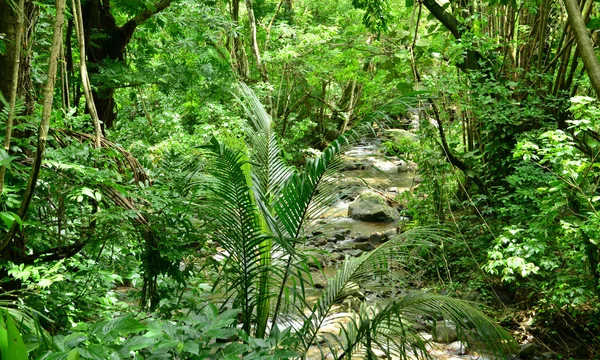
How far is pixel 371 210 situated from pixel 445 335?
4627 millimetres

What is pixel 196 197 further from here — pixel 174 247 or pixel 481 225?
pixel 481 225

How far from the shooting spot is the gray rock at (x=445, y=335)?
5005 millimetres

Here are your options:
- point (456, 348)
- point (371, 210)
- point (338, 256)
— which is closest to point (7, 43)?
point (456, 348)

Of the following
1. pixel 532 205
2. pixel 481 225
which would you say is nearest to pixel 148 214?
pixel 532 205

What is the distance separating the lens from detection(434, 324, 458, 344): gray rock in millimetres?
5005

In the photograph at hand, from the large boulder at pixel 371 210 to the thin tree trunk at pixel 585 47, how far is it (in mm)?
7738

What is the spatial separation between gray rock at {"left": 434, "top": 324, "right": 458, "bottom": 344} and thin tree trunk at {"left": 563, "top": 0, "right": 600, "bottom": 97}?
3.74 meters

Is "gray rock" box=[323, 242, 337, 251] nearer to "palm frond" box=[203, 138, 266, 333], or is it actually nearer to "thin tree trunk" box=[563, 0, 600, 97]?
"palm frond" box=[203, 138, 266, 333]

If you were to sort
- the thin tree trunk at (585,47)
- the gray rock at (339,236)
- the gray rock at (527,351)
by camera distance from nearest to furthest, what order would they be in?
the thin tree trunk at (585,47), the gray rock at (527,351), the gray rock at (339,236)

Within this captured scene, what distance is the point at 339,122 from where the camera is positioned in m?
14.8

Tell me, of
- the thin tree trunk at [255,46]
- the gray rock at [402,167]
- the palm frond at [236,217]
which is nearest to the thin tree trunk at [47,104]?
the palm frond at [236,217]

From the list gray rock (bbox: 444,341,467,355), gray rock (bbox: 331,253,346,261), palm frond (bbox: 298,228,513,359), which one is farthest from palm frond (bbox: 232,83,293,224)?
gray rock (bbox: 331,253,346,261)

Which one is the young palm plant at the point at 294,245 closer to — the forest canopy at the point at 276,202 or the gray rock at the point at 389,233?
the forest canopy at the point at 276,202

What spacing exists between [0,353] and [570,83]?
573 cm
